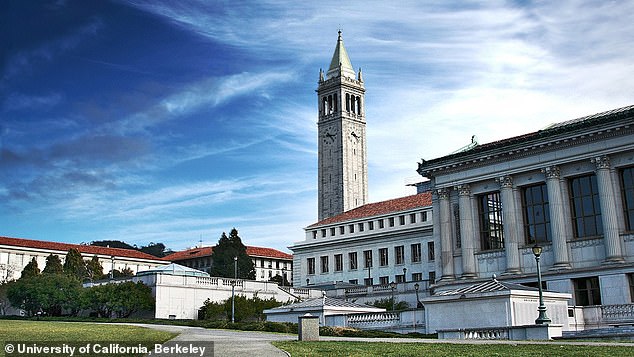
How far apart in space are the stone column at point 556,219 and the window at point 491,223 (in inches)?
208

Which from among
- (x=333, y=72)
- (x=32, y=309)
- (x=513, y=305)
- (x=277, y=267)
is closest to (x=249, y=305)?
(x=32, y=309)

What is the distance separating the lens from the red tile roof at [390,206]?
300 feet

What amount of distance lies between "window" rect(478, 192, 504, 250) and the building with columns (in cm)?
9

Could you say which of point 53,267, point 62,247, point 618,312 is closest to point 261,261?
point 62,247

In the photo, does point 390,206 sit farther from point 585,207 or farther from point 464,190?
point 585,207

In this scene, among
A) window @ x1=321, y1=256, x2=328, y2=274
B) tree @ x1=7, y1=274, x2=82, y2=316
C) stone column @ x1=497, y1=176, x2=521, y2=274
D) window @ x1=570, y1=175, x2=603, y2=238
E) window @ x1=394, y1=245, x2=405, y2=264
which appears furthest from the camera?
window @ x1=321, y1=256, x2=328, y2=274

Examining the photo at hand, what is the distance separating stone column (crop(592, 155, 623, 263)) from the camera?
4847 cm

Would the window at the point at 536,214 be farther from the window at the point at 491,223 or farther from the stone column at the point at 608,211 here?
the stone column at the point at 608,211

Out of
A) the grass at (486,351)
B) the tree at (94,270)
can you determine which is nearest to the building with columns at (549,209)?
the grass at (486,351)

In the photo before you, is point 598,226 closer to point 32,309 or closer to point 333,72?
point 32,309

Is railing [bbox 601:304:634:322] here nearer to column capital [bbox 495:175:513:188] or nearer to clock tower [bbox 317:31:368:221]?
column capital [bbox 495:175:513:188]

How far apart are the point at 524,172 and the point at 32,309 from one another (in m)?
51.6

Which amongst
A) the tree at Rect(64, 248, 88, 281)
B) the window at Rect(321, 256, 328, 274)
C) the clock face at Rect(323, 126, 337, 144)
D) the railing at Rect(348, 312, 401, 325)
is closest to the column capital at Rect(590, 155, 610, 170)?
the railing at Rect(348, 312, 401, 325)

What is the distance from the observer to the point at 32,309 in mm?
69500
